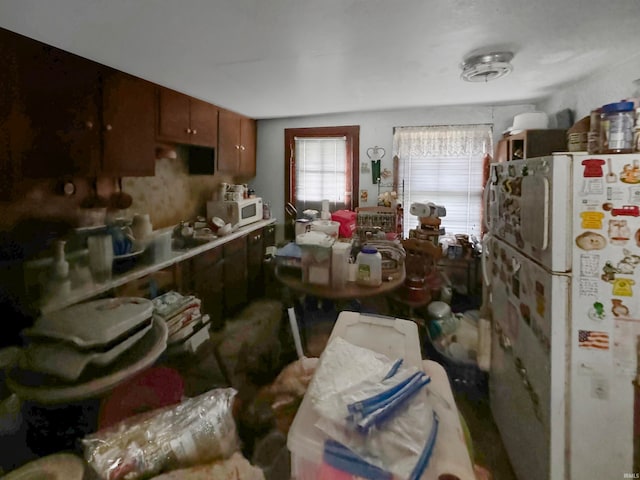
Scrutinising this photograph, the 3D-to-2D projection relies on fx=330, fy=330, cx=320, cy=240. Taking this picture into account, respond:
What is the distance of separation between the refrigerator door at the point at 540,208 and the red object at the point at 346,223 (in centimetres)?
157

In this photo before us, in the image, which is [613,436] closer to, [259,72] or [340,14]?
[340,14]

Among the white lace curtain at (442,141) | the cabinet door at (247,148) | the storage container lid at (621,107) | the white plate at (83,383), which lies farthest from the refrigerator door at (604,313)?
the cabinet door at (247,148)

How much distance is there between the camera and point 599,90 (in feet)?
6.78

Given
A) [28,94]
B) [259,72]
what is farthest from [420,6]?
[28,94]

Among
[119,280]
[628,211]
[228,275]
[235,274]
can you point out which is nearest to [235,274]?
[235,274]

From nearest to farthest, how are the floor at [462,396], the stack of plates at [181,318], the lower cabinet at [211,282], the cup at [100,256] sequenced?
the floor at [462,396]
the cup at [100,256]
the stack of plates at [181,318]
the lower cabinet at [211,282]

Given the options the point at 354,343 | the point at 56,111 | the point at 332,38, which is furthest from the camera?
the point at 56,111

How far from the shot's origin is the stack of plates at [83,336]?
1335mm

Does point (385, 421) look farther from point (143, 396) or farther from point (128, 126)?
point (128, 126)

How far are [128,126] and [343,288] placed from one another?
1720 mm

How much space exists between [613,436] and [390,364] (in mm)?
1072

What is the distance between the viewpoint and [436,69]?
6.64 ft

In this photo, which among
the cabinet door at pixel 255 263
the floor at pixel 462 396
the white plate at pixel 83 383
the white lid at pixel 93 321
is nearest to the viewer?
the white plate at pixel 83 383

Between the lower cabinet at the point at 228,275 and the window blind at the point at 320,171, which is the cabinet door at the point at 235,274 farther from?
the window blind at the point at 320,171
